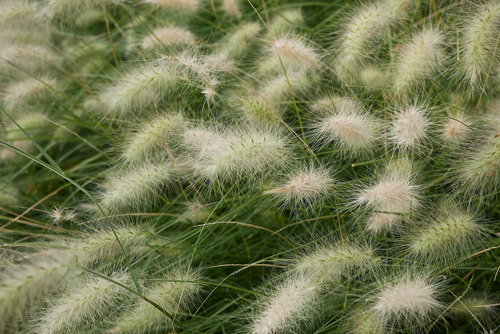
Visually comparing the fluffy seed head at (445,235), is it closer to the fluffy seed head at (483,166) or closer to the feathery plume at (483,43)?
the fluffy seed head at (483,166)

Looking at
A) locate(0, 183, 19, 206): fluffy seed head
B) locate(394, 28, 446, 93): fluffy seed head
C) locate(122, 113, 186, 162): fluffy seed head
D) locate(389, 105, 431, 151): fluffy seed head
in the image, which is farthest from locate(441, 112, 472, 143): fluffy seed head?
locate(0, 183, 19, 206): fluffy seed head

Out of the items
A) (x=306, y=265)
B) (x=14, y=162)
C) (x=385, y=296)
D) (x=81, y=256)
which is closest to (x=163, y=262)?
(x=81, y=256)

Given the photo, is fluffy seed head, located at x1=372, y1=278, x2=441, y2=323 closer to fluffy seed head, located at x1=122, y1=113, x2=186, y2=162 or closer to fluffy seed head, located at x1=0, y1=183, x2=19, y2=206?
fluffy seed head, located at x1=122, y1=113, x2=186, y2=162

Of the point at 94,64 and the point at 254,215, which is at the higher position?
the point at 94,64

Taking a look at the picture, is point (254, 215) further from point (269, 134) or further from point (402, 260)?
point (402, 260)

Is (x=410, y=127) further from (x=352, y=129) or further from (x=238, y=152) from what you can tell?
(x=238, y=152)

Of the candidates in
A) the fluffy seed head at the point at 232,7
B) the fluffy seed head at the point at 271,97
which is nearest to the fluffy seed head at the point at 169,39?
the fluffy seed head at the point at 232,7
